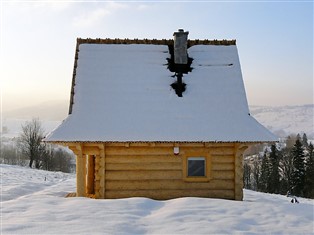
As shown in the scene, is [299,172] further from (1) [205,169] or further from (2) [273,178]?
(1) [205,169]

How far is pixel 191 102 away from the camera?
41.7 feet

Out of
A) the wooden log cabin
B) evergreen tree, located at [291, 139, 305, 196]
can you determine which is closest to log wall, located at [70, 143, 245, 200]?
the wooden log cabin

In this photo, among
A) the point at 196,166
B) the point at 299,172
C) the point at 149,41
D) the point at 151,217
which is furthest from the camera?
the point at 299,172

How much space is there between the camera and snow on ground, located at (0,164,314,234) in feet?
22.2

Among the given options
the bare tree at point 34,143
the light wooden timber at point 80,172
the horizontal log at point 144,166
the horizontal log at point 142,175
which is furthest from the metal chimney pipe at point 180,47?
the bare tree at point 34,143

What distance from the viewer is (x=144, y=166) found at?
11.5m

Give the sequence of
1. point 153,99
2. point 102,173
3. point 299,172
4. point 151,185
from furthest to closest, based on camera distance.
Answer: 1. point 299,172
2. point 153,99
3. point 151,185
4. point 102,173

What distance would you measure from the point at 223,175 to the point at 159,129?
272cm

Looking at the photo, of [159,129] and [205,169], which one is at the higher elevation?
[159,129]

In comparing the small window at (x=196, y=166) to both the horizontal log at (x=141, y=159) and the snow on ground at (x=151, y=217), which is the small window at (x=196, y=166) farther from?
the snow on ground at (x=151, y=217)

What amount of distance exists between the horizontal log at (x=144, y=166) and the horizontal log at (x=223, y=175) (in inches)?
47.3

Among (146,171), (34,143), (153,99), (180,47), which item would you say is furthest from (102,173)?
(34,143)

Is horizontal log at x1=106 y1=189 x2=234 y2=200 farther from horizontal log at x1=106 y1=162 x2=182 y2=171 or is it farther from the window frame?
horizontal log at x1=106 y1=162 x2=182 y2=171

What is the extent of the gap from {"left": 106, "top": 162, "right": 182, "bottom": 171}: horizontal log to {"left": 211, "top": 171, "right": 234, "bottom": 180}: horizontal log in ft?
3.94
